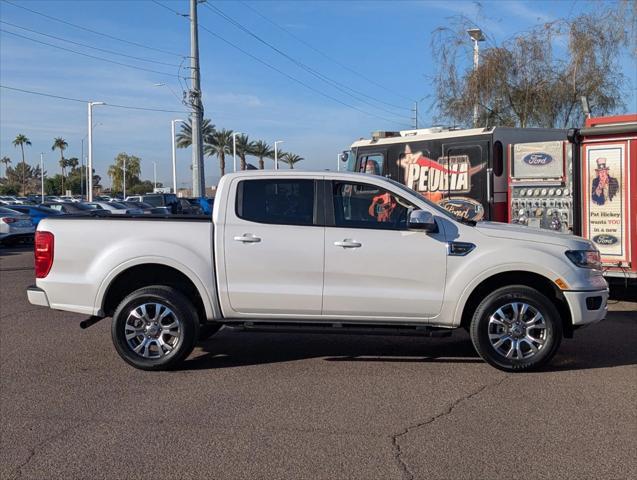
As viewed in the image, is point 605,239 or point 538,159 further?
point 538,159

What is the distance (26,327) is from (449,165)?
7.14 meters

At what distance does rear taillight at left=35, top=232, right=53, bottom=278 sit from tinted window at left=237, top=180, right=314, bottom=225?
192cm

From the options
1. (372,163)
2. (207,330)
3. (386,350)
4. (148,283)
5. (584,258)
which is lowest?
(386,350)

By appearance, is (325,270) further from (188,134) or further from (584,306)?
(188,134)

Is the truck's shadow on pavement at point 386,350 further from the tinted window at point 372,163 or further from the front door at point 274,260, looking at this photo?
the tinted window at point 372,163

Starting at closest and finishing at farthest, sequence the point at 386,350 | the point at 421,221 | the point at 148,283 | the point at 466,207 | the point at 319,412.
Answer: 1. the point at 319,412
2. the point at 421,221
3. the point at 148,283
4. the point at 386,350
5. the point at 466,207

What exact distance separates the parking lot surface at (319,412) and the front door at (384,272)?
2.12 feet

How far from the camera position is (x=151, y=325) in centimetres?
688

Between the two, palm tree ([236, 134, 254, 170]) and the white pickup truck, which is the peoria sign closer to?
the white pickup truck

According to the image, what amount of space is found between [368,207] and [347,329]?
1.21 m

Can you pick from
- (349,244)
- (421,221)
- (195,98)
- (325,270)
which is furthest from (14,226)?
(421,221)

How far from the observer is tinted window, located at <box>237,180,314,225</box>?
689 centimetres

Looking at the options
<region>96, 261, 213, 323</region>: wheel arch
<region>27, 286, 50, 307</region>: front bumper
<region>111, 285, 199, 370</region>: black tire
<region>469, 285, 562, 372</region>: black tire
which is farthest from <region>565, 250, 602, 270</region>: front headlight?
<region>27, 286, 50, 307</region>: front bumper

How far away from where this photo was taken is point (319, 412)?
5609mm
